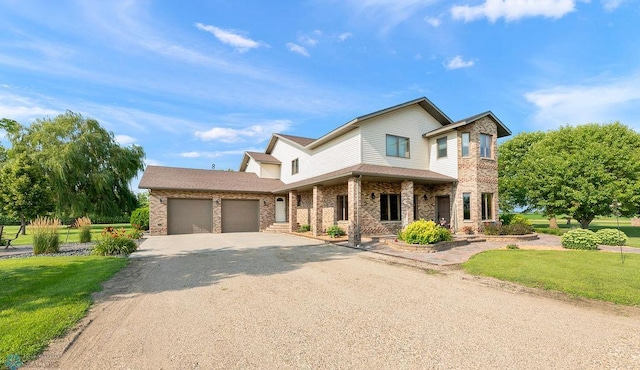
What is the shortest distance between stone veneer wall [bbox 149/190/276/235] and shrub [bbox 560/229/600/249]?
19.1 metres

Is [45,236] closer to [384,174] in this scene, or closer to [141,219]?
[141,219]

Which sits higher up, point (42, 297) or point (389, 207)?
point (389, 207)

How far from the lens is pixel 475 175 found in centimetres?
1698

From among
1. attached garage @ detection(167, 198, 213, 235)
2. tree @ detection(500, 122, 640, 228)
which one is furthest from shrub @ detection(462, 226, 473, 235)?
attached garage @ detection(167, 198, 213, 235)

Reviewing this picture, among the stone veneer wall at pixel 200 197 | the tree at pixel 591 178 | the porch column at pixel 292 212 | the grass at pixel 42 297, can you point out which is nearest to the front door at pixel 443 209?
the tree at pixel 591 178

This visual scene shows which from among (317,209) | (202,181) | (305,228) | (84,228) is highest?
(202,181)

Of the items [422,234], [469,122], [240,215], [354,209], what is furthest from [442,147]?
[240,215]

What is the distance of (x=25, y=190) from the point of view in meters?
13.5

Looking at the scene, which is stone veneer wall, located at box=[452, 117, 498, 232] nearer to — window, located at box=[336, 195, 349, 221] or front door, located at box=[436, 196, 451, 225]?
front door, located at box=[436, 196, 451, 225]

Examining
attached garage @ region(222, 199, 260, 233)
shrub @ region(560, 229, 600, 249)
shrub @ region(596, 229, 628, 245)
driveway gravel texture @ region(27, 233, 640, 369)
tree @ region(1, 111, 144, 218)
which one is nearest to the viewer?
driveway gravel texture @ region(27, 233, 640, 369)

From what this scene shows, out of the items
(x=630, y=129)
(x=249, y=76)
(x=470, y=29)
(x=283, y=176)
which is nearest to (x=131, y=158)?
(x=283, y=176)

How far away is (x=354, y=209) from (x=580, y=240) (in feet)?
31.3

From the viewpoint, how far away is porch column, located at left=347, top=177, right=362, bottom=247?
14.7 metres

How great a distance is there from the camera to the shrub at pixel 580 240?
1215 centimetres
